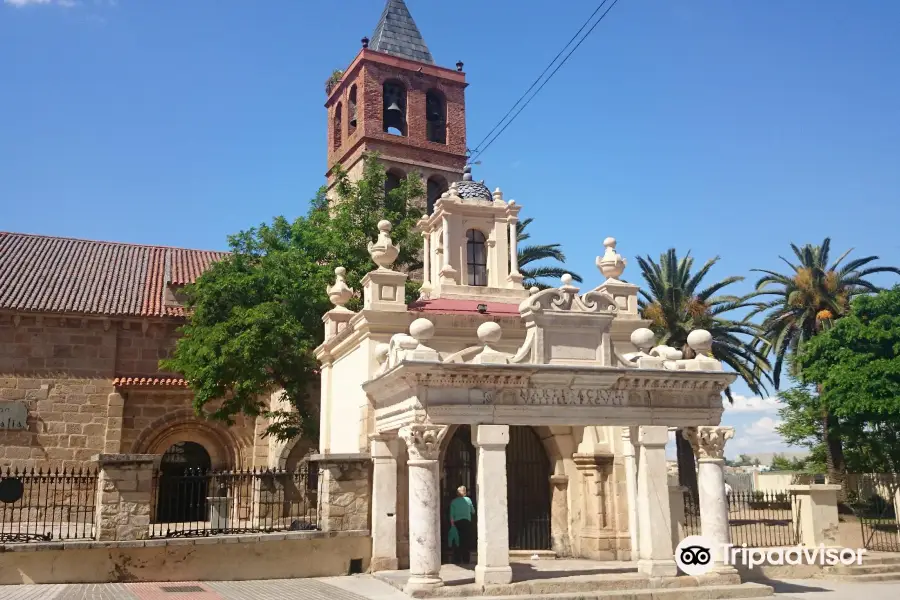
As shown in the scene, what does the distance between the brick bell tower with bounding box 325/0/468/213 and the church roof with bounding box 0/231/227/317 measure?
28.3 ft

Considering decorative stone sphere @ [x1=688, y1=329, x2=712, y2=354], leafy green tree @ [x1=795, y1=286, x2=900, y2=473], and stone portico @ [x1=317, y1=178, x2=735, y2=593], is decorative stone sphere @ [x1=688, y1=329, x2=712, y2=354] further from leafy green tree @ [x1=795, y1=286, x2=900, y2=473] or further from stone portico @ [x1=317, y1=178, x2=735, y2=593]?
leafy green tree @ [x1=795, y1=286, x2=900, y2=473]

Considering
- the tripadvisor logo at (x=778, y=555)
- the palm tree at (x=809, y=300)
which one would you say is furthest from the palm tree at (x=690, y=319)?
the tripadvisor logo at (x=778, y=555)

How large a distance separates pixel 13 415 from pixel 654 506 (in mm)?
20726

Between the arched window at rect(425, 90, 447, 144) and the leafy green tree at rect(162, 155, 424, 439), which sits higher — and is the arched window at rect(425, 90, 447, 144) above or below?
above

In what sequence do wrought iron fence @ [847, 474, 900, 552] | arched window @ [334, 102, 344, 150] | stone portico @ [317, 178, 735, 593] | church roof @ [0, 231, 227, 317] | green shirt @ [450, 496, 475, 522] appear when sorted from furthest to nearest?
arched window @ [334, 102, 344, 150] → church roof @ [0, 231, 227, 317] → wrought iron fence @ [847, 474, 900, 552] → green shirt @ [450, 496, 475, 522] → stone portico @ [317, 178, 735, 593]

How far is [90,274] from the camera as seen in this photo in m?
28.5

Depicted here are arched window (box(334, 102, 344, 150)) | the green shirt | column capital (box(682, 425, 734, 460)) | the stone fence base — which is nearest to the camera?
the stone fence base

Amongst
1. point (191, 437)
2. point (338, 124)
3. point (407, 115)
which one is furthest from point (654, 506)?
point (338, 124)

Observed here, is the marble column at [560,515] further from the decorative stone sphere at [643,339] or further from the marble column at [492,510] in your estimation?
the marble column at [492,510]

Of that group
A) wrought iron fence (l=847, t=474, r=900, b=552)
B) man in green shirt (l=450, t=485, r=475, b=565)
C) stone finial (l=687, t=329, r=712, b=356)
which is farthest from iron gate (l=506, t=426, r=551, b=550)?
wrought iron fence (l=847, t=474, r=900, b=552)

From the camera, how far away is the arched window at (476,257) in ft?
59.5

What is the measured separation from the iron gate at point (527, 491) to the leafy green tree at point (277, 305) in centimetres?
718

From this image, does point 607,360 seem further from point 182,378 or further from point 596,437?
point 182,378

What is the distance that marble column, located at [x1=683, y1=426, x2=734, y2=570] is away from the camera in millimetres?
12445
